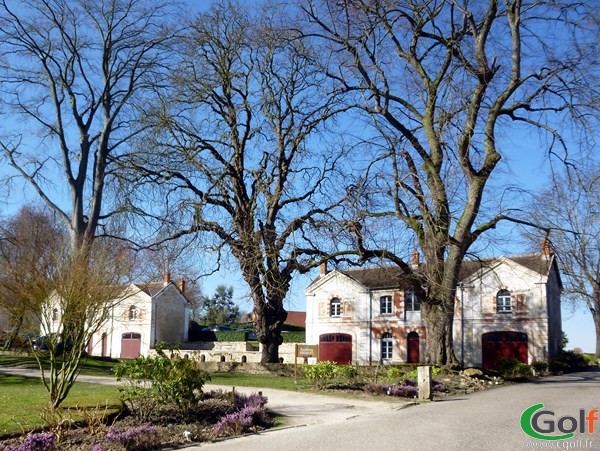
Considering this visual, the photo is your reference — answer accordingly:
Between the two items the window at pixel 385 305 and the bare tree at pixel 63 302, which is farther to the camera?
Result: the window at pixel 385 305

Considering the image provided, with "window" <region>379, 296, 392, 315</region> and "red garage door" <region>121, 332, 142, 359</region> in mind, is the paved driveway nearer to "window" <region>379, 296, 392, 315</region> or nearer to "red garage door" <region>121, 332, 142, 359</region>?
"window" <region>379, 296, 392, 315</region>

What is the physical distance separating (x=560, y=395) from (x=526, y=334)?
72.9 feet

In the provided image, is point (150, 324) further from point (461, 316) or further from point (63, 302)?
point (63, 302)

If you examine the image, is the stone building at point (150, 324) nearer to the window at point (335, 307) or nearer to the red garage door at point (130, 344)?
the red garage door at point (130, 344)

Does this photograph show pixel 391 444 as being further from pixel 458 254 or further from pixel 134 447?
pixel 458 254

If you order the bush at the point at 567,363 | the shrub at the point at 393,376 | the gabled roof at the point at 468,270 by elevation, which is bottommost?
the bush at the point at 567,363

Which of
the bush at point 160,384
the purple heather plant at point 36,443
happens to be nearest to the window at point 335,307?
the bush at point 160,384

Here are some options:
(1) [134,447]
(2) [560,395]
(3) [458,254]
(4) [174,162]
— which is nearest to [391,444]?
(1) [134,447]

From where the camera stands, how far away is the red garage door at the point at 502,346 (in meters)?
38.0

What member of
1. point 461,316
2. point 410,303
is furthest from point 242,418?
point 410,303

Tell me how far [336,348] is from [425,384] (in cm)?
2962
